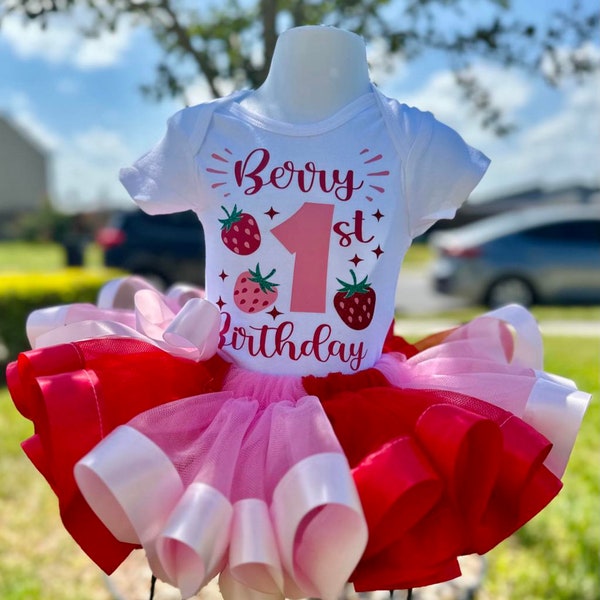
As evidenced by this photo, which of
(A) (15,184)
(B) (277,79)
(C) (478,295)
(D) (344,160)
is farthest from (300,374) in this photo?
(A) (15,184)

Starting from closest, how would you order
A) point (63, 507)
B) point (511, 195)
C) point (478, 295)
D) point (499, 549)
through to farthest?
point (63, 507) < point (499, 549) < point (478, 295) < point (511, 195)

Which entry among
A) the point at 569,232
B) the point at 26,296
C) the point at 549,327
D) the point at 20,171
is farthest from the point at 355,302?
the point at 20,171

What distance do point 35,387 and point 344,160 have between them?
2.12 feet

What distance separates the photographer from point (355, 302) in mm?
1186

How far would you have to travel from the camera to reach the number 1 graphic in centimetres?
117

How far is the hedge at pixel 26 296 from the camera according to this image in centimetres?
432

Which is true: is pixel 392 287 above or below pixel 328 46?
below

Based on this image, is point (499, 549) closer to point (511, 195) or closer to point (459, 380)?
point (459, 380)

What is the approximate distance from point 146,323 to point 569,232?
237 inches

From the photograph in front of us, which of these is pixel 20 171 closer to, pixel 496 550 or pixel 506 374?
pixel 496 550

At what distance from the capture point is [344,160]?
1.18 metres

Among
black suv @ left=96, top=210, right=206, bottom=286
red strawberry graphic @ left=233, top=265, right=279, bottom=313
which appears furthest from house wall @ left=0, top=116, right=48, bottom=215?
red strawberry graphic @ left=233, top=265, right=279, bottom=313

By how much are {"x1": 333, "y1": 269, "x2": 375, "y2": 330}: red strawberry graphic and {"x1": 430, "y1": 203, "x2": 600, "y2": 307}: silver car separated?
5290mm

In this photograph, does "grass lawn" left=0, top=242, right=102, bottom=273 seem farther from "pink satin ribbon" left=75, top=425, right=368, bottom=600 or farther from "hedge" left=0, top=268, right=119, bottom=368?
"pink satin ribbon" left=75, top=425, right=368, bottom=600
